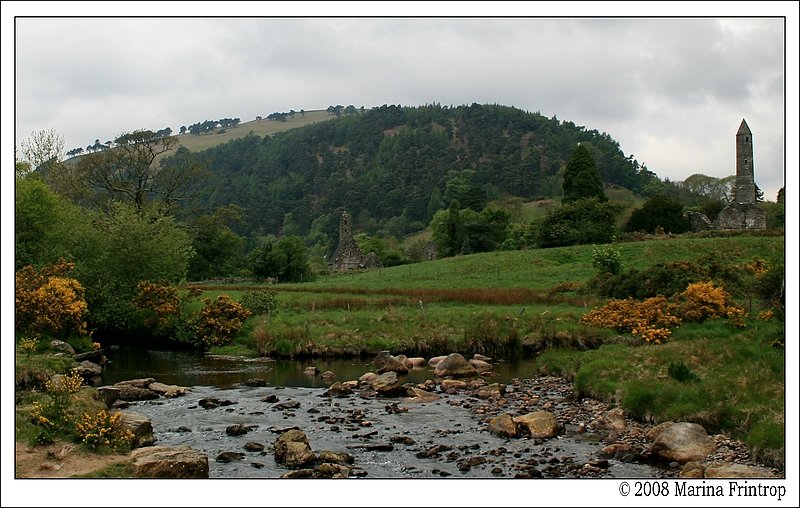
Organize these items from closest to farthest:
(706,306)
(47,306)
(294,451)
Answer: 1. (294,451)
2. (706,306)
3. (47,306)

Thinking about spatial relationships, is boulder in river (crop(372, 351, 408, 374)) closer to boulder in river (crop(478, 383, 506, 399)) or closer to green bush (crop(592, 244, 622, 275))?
boulder in river (crop(478, 383, 506, 399))

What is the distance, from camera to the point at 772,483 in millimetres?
13961

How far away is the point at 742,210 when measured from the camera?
80.4 meters

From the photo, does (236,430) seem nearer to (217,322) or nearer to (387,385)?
(387,385)

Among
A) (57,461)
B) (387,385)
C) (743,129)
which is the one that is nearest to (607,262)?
(387,385)

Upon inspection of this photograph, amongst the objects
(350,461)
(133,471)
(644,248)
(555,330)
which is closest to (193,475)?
(133,471)

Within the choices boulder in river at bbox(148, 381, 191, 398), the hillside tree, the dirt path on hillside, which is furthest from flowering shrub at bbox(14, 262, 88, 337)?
the hillside tree

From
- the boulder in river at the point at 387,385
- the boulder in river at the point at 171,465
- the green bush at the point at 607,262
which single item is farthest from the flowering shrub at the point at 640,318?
the boulder in river at the point at 171,465

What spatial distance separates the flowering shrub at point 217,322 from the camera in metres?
38.7

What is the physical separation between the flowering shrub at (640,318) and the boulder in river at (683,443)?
11870mm

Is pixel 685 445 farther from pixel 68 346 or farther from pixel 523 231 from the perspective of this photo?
pixel 523 231

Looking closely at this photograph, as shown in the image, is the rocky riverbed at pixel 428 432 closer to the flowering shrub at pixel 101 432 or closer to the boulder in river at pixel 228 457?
the boulder in river at pixel 228 457

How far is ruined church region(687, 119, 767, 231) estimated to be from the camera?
80000 millimetres

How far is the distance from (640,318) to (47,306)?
2649 centimetres
